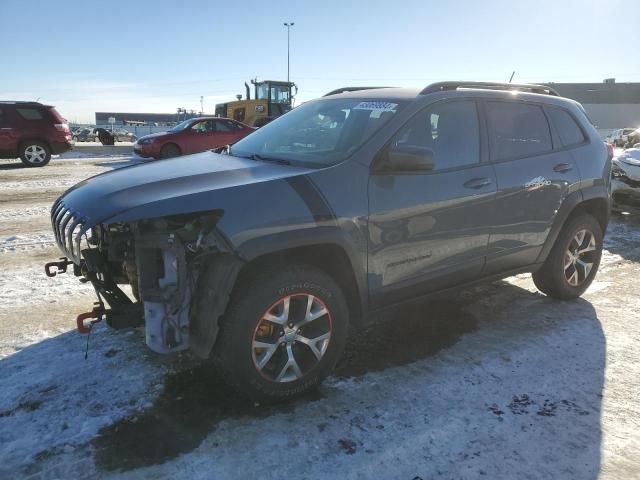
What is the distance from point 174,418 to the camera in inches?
108

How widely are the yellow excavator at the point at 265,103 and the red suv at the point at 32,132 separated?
30.6 feet

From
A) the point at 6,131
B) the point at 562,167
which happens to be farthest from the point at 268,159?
the point at 6,131

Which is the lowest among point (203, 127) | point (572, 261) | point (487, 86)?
point (572, 261)

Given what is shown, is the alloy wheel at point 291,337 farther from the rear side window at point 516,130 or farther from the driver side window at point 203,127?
the driver side window at point 203,127

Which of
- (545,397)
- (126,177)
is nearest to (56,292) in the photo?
(126,177)

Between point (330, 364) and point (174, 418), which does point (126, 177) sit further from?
point (330, 364)

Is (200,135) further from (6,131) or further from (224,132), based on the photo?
(6,131)

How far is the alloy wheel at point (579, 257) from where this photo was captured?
14.9 feet

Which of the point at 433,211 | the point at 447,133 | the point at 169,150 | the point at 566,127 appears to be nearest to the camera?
the point at 433,211

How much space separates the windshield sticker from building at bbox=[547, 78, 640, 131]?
68689 mm

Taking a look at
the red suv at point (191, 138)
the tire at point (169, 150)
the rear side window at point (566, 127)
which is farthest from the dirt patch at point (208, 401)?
the tire at point (169, 150)

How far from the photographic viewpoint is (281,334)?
9.30 feet

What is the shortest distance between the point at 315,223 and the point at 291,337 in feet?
2.19

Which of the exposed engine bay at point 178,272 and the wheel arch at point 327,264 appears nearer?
the exposed engine bay at point 178,272
